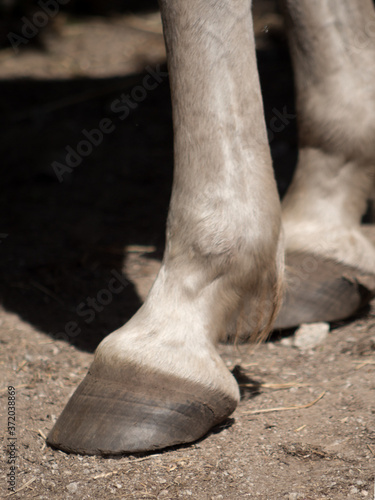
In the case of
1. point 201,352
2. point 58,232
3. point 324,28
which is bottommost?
point 58,232

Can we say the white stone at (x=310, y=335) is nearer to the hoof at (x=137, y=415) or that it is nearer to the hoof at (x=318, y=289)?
the hoof at (x=318, y=289)

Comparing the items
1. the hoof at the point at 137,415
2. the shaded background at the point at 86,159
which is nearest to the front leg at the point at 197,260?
the hoof at the point at 137,415

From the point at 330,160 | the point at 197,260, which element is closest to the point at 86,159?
the point at 330,160

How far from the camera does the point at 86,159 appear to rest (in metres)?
2.78

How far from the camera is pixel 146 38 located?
414cm

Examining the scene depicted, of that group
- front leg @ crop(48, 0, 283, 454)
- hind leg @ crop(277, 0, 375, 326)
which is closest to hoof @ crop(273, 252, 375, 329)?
hind leg @ crop(277, 0, 375, 326)

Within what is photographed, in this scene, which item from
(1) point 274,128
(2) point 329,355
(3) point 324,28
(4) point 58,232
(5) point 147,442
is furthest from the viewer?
(1) point 274,128

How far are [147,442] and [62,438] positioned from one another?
161 mm

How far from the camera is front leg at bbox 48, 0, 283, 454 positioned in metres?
1.12

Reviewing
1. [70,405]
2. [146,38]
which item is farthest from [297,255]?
[146,38]

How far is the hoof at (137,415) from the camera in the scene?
111 centimetres

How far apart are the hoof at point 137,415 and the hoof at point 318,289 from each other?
47 cm

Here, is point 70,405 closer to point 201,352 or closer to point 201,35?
point 201,352

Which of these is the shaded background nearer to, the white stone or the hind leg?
the hind leg
